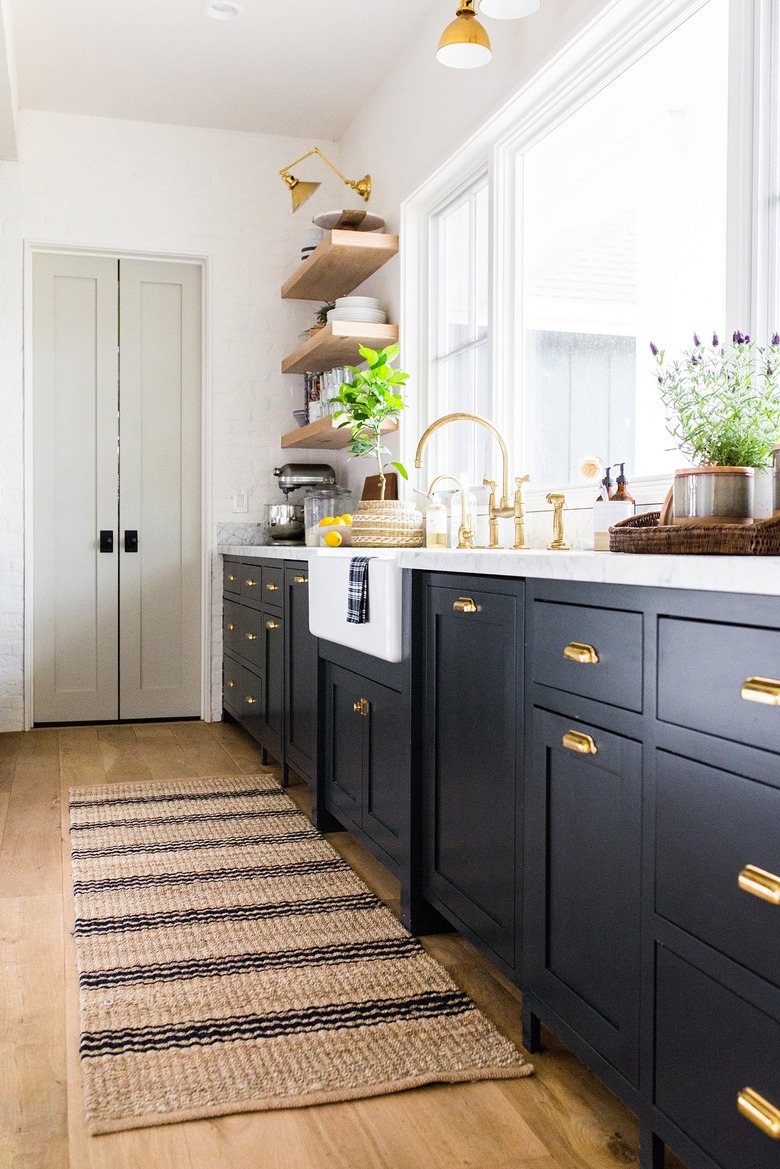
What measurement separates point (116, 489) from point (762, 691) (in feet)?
13.9

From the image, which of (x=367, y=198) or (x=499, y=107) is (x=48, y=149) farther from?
(x=499, y=107)

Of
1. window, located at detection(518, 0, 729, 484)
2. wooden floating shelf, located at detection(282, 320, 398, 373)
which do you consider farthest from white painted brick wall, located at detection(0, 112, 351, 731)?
window, located at detection(518, 0, 729, 484)

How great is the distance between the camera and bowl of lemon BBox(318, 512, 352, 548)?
134 inches

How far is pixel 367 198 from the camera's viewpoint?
14.3 feet

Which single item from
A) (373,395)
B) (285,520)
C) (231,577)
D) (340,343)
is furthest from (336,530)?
(231,577)

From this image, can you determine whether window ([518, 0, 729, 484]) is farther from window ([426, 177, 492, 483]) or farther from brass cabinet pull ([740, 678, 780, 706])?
brass cabinet pull ([740, 678, 780, 706])

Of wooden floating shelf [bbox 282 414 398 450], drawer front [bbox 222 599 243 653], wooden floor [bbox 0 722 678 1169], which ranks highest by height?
wooden floating shelf [bbox 282 414 398 450]

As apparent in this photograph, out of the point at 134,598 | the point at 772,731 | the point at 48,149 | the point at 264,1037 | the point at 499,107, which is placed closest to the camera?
the point at 772,731

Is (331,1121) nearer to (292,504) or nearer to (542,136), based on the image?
(542,136)

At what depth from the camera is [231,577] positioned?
4.66 meters

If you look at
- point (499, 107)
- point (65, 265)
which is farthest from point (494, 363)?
point (65, 265)

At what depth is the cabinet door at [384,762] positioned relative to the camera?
2.29m

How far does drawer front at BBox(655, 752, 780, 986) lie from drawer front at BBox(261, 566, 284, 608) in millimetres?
2385

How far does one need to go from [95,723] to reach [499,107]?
3.33 meters
